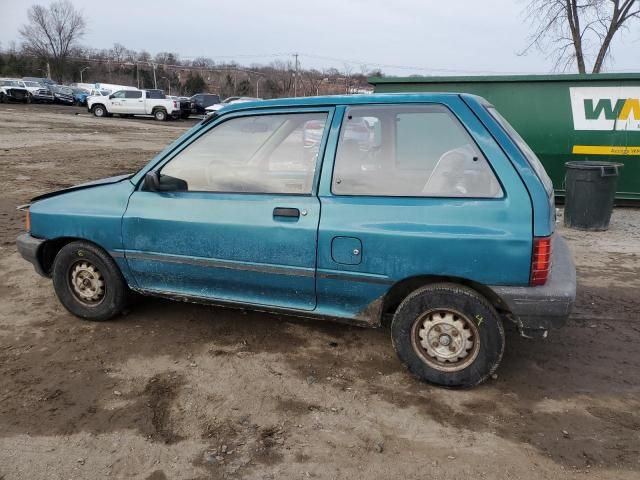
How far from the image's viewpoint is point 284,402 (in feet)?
10.1

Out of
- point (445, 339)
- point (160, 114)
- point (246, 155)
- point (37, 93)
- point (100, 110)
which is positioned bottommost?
point (445, 339)

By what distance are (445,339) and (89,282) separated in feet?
8.96

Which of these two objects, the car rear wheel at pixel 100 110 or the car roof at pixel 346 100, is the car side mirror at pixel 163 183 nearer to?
the car roof at pixel 346 100

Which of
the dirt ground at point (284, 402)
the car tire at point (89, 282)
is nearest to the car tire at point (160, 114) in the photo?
the dirt ground at point (284, 402)

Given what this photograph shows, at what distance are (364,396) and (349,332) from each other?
0.90m

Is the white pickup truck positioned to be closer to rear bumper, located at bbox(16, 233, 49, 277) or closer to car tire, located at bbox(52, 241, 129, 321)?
rear bumper, located at bbox(16, 233, 49, 277)

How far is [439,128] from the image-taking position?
3184 millimetres

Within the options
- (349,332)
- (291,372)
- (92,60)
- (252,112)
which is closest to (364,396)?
(291,372)

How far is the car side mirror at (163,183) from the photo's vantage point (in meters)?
3.62

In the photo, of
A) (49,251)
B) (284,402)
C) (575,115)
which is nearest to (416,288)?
(284,402)

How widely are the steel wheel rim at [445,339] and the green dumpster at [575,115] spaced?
634 centimetres

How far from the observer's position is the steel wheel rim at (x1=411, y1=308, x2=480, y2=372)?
3133mm

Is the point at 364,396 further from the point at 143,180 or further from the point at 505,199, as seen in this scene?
the point at 143,180

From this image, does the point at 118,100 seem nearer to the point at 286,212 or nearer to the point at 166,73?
the point at 286,212
